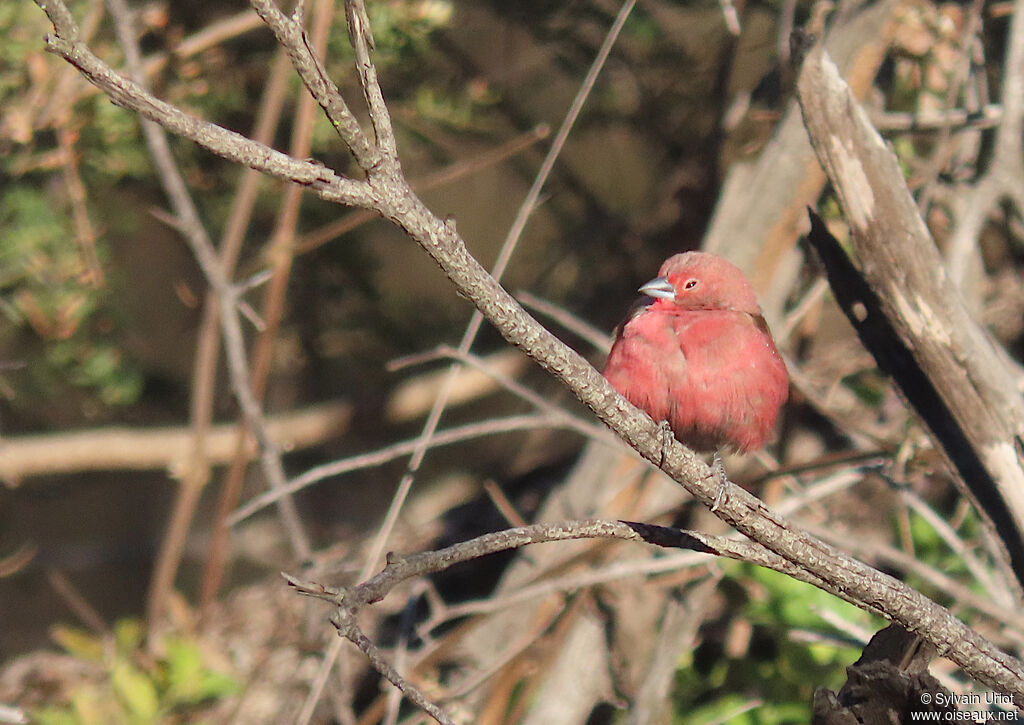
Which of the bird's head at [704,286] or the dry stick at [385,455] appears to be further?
the dry stick at [385,455]

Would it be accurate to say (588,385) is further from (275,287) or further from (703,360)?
(275,287)

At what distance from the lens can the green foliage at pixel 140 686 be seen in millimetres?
3848

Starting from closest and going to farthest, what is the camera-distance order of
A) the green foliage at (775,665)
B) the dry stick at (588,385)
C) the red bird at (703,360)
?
the dry stick at (588,385)
the red bird at (703,360)
the green foliage at (775,665)

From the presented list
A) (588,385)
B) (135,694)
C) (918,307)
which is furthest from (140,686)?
(918,307)

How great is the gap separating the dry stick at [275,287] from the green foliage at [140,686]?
254mm

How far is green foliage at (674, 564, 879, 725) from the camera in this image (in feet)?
11.2

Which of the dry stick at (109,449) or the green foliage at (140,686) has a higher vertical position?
the dry stick at (109,449)

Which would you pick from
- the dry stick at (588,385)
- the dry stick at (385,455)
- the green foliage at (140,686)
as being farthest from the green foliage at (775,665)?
the green foliage at (140,686)

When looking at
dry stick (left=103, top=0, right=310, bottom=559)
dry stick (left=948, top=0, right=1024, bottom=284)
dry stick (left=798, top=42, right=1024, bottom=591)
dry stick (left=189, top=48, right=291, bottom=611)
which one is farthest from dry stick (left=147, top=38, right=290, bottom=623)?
dry stick (left=948, top=0, right=1024, bottom=284)

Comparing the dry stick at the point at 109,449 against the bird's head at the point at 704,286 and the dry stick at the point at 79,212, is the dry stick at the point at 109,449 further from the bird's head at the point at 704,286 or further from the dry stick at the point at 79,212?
the bird's head at the point at 704,286

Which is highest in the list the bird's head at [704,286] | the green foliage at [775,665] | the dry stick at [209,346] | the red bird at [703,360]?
the dry stick at [209,346]

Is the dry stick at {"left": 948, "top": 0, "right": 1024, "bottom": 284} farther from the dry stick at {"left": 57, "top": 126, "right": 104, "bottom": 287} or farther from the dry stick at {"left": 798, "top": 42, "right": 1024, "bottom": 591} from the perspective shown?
the dry stick at {"left": 57, "top": 126, "right": 104, "bottom": 287}

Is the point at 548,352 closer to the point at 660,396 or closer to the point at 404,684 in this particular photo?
the point at 404,684

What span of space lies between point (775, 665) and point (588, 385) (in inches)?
94.9
